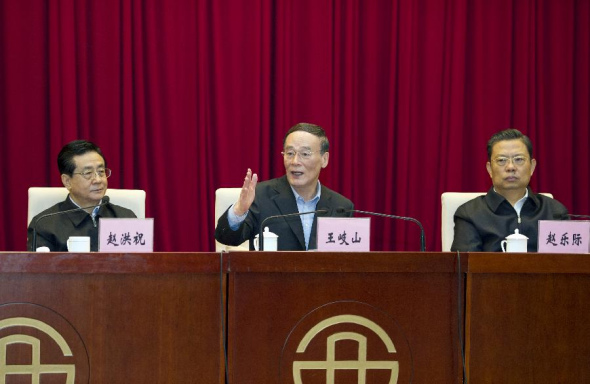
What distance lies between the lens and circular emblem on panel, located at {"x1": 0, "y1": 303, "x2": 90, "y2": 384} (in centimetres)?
189

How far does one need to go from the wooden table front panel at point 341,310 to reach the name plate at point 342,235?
0.24 m

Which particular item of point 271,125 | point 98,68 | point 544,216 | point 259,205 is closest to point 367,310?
point 259,205

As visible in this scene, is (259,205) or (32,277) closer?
(32,277)

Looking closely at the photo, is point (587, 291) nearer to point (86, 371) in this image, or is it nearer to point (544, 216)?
point (544, 216)

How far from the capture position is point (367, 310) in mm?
2033

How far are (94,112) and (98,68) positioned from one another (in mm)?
227

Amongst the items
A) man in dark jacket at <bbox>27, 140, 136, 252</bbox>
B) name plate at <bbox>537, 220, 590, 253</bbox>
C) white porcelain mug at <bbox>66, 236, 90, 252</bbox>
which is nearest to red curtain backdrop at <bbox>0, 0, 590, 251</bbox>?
man in dark jacket at <bbox>27, 140, 136, 252</bbox>

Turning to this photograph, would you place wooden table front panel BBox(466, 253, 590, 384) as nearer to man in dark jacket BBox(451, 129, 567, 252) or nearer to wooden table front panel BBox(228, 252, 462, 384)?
wooden table front panel BBox(228, 252, 462, 384)

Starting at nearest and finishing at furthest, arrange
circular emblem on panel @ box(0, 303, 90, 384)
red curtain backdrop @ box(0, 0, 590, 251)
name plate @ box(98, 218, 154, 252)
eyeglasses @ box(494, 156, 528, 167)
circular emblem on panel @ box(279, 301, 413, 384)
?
1. circular emblem on panel @ box(0, 303, 90, 384)
2. circular emblem on panel @ box(279, 301, 413, 384)
3. name plate @ box(98, 218, 154, 252)
4. eyeglasses @ box(494, 156, 528, 167)
5. red curtain backdrop @ box(0, 0, 590, 251)

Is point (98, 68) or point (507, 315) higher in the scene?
point (98, 68)

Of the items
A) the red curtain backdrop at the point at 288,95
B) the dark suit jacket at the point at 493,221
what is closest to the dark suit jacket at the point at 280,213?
the dark suit jacket at the point at 493,221

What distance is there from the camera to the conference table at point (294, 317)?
1.94 meters

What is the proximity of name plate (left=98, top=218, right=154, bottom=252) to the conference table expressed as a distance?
293 mm

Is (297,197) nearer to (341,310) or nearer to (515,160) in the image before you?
(515,160)
